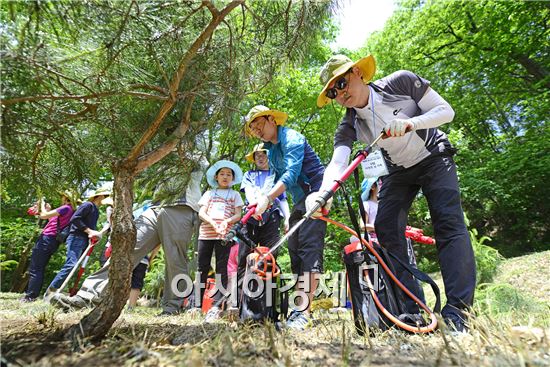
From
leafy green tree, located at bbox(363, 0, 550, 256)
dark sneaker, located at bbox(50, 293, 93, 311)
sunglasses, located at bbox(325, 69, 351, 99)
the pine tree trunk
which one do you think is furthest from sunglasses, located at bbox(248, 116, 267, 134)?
leafy green tree, located at bbox(363, 0, 550, 256)

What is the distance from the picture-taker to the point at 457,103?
11.5m

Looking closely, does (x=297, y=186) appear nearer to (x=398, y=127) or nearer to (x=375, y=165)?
(x=375, y=165)

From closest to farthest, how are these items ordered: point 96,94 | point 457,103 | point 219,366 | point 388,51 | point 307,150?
1. point 219,366
2. point 96,94
3. point 307,150
4. point 457,103
5. point 388,51

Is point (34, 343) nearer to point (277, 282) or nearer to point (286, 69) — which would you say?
point (277, 282)

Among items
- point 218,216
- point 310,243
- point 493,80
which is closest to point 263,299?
point 310,243

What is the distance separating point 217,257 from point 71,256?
2465 mm

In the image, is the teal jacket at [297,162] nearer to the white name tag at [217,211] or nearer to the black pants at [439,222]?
the black pants at [439,222]

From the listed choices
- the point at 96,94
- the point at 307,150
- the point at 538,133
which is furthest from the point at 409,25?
the point at 96,94

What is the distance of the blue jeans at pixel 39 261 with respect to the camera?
16.6ft

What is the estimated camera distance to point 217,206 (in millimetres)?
3670

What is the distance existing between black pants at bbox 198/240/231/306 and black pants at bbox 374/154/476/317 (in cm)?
173

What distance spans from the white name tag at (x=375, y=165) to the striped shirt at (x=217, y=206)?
70.6 inches

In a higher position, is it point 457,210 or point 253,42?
point 253,42

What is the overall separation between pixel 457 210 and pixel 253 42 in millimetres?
1394
